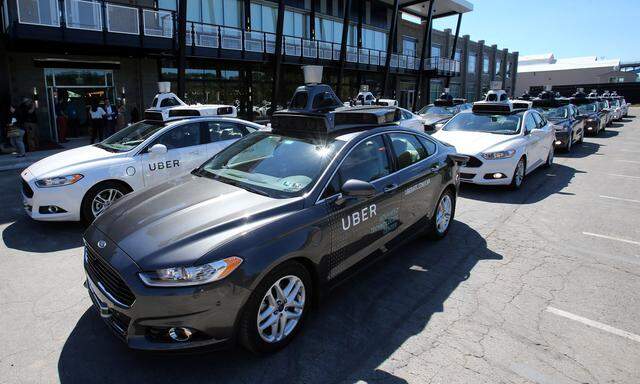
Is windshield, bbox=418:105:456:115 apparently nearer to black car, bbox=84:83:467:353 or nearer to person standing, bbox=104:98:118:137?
person standing, bbox=104:98:118:137

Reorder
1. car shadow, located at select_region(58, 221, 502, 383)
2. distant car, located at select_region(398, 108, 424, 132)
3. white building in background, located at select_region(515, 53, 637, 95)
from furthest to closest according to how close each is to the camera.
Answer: white building in background, located at select_region(515, 53, 637, 95)
distant car, located at select_region(398, 108, 424, 132)
car shadow, located at select_region(58, 221, 502, 383)

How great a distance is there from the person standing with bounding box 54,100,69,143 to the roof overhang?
2400 centimetres

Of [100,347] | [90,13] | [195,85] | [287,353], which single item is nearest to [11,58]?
[90,13]

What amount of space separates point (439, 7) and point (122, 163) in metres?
35.5

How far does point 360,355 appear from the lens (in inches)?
121

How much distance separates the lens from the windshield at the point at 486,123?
8.79 m

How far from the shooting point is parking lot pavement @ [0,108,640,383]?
2904 mm

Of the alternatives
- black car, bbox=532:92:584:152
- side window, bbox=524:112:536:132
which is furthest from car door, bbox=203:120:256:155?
Result: black car, bbox=532:92:584:152

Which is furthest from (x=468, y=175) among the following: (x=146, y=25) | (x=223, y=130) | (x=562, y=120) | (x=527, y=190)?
(x=146, y=25)

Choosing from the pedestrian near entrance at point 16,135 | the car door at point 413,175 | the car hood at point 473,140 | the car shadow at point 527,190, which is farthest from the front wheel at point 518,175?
the pedestrian near entrance at point 16,135

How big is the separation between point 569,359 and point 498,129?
660cm

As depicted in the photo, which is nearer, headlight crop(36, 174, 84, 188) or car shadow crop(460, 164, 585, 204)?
headlight crop(36, 174, 84, 188)

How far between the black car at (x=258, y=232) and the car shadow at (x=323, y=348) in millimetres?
216

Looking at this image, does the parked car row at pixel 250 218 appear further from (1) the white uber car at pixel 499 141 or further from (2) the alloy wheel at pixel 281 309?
(1) the white uber car at pixel 499 141
